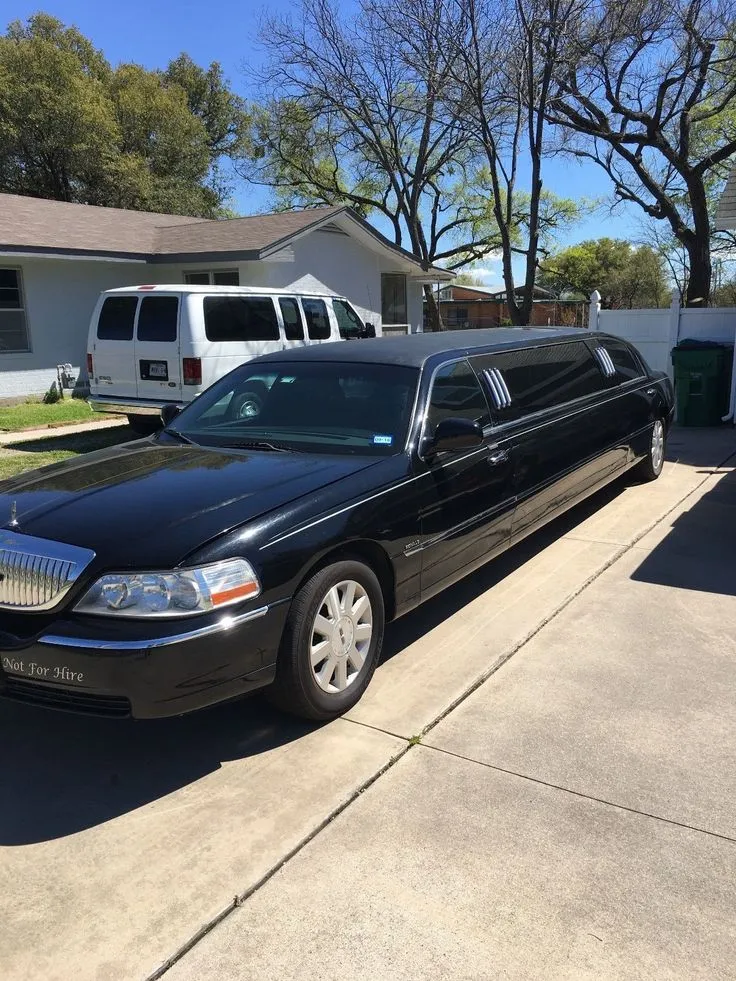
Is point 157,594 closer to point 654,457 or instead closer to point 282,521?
point 282,521

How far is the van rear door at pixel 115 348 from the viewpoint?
34.0ft

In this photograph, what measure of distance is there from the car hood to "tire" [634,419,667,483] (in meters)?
4.59

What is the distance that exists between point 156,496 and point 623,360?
16.9 feet

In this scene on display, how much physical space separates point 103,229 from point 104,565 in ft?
52.8

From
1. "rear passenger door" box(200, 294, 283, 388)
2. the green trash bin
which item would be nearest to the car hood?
"rear passenger door" box(200, 294, 283, 388)

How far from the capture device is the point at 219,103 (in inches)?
1438

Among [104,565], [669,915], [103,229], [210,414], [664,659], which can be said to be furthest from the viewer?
[103,229]

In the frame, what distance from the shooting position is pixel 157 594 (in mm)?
2898

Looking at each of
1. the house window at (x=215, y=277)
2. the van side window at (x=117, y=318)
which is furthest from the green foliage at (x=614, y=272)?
the van side window at (x=117, y=318)

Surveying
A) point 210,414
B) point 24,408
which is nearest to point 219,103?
point 24,408

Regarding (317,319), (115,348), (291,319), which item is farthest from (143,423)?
(317,319)

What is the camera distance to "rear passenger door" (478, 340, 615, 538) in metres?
4.96

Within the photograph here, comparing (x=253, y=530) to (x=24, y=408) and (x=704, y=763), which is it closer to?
(x=704, y=763)

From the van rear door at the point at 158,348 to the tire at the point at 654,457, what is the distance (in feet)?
18.7
